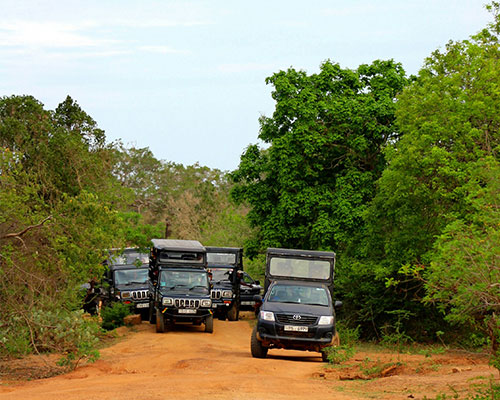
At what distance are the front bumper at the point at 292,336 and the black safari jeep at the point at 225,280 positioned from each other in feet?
43.2

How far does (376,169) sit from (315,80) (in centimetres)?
458

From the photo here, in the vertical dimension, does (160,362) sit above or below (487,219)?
below

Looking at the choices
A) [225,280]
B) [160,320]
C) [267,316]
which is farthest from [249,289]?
[267,316]

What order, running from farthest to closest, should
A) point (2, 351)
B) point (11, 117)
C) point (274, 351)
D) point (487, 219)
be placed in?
1. point (11, 117)
2. point (274, 351)
3. point (2, 351)
4. point (487, 219)

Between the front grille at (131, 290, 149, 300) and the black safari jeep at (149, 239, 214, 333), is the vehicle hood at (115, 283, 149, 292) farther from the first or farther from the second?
the black safari jeep at (149, 239, 214, 333)

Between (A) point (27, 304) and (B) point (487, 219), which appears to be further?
(A) point (27, 304)

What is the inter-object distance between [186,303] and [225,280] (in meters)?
6.66

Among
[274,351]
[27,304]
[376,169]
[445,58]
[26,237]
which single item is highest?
[445,58]

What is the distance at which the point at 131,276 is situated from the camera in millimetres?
30984

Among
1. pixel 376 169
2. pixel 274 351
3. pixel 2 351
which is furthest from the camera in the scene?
pixel 376 169

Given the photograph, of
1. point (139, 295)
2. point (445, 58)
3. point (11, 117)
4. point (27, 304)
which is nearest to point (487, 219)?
point (27, 304)

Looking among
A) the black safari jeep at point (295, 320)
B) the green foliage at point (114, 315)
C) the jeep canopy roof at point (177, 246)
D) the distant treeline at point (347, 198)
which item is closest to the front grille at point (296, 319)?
the black safari jeep at point (295, 320)

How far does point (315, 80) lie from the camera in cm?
3341

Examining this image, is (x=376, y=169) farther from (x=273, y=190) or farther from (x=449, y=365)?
(x=449, y=365)
